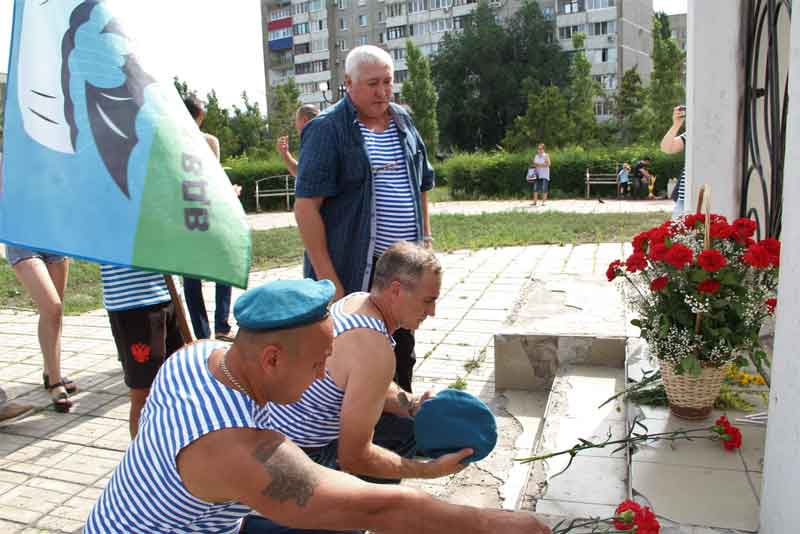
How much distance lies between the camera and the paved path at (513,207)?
18.1 metres

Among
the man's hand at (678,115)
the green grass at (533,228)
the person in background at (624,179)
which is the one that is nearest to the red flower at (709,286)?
the man's hand at (678,115)

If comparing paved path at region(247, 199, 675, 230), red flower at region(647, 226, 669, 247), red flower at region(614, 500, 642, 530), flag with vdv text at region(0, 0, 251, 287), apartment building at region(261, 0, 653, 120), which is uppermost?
apartment building at region(261, 0, 653, 120)

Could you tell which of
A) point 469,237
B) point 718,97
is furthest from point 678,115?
point 469,237

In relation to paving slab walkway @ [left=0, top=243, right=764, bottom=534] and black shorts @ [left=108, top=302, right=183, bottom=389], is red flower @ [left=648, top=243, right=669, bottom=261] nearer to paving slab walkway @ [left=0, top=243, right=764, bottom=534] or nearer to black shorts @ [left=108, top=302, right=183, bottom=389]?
paving slab walkway @ [left=0, top=243, right=764, bottom=534]

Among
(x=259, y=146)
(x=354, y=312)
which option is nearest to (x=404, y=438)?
(x=354, y=312)

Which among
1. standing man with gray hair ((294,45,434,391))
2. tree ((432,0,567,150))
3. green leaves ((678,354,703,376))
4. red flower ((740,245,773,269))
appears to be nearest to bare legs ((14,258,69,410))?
standing man with gray hair ((294,45,434,391))

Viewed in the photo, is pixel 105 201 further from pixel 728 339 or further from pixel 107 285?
pixel 728 339

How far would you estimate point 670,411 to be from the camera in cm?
318

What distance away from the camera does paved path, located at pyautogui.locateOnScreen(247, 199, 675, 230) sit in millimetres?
18141

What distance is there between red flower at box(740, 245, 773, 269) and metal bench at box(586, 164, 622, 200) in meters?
20.7

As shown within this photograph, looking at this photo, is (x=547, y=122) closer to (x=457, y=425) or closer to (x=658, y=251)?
(x=658, y=251)

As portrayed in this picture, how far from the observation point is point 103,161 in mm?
2059

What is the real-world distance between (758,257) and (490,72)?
173 ft

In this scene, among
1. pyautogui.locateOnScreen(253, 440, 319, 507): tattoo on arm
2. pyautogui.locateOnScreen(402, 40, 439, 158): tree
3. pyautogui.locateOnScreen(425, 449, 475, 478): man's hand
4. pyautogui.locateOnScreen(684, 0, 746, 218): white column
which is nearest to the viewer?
pyautogui.locateOnScreen(253, 440, 319, 507): tattoo on arm
